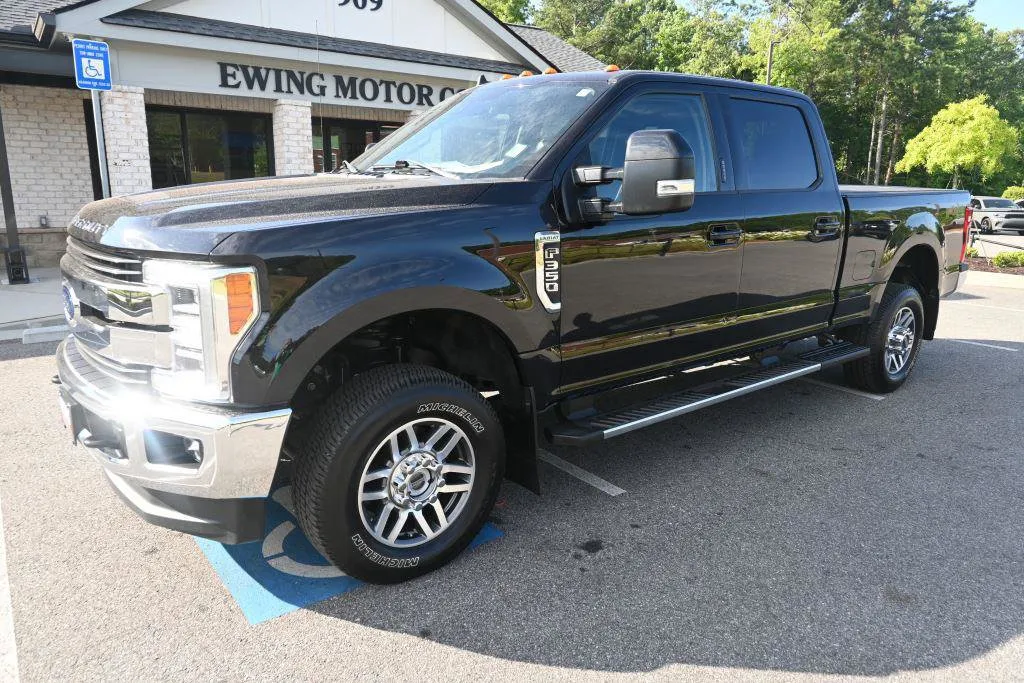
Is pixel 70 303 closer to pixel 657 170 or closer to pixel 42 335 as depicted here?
pixel 657 170

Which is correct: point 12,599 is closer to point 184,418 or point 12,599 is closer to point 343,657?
point 184,418

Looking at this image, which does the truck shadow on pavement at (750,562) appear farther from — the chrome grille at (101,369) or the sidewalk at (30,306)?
the sidewalk at (30,306)

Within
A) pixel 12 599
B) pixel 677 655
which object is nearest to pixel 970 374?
pixel 677 655

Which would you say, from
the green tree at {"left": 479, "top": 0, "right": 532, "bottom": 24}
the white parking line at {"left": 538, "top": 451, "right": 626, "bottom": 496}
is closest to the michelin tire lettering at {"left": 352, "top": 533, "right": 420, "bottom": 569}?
the white parking line at {"left": 538, "top": 451, "right": 626, "bottom": 496}

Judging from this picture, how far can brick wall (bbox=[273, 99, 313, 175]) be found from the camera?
1264 centimetres

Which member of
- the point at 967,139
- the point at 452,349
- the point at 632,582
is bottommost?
the point at 632,582

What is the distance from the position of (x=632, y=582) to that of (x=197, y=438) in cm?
178

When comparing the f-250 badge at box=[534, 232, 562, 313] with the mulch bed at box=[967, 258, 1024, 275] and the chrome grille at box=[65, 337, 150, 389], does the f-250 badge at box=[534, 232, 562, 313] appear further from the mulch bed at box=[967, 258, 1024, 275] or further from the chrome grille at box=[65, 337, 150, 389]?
the mulch bed at box=[967, 258, 1024, 275]

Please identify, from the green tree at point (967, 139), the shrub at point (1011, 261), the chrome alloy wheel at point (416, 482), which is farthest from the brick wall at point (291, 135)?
the green tree at point (967, 139)

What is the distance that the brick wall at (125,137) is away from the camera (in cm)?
1089

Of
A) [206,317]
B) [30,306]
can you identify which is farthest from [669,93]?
[30,306]

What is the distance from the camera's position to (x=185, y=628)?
2.66 m

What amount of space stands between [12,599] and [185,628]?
2.54 feet

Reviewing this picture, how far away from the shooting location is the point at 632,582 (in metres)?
2.97
